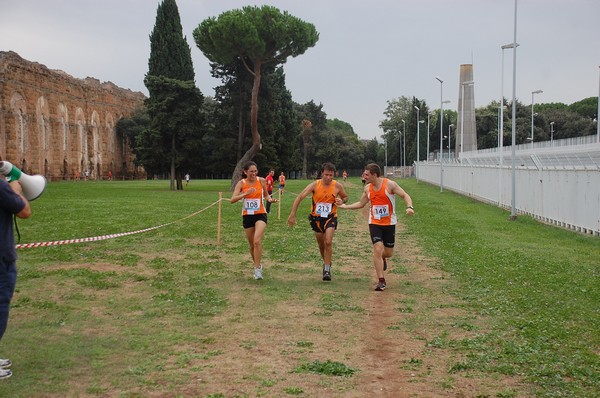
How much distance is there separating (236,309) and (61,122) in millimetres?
66566

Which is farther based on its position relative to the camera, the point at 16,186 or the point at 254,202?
the point at 254,202

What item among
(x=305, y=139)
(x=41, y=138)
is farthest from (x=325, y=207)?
(x=305, y=139)

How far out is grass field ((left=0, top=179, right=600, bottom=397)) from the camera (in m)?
5.43

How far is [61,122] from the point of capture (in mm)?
69812

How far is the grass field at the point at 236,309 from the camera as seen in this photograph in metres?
5.43

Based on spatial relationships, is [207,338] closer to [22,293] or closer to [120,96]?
[22,293]

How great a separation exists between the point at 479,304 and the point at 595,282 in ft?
8.87

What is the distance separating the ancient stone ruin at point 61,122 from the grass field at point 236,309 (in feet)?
149

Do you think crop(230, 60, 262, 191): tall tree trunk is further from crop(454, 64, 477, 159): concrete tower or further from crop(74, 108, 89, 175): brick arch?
crop(74, 108, 89, 175): brick arch

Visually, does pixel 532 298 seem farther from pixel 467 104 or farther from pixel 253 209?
pixel 467 104

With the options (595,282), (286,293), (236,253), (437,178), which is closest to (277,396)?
(286,293)

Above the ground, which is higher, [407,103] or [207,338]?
[407,103]

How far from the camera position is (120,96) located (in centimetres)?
8644

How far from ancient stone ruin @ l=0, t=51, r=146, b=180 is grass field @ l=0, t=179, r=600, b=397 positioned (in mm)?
45444
